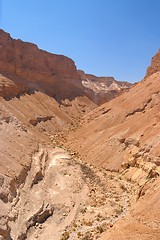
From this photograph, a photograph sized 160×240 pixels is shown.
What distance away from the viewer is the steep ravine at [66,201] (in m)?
19.5

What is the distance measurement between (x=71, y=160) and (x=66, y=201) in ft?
24.5

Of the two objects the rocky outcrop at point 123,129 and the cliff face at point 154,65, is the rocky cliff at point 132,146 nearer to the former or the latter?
the rocky outcrop at point 123,129

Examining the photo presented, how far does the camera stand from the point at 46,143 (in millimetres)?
35000

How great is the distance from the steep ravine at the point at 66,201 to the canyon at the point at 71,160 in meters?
0.06

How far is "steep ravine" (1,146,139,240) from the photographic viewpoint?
768 inches

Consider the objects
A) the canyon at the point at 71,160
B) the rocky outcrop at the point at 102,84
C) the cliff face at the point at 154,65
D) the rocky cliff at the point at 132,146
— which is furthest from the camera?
the rocky outcrop at the point at 102,84

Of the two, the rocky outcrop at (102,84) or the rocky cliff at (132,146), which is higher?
the rocky outcrop at (102,84)

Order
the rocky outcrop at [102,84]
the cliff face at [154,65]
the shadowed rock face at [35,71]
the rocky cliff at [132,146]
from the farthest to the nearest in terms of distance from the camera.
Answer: the rocky outcrop at [102,84], the cliff face at [154,65], the shadowed rock face at [35,71], the rocky cliff at [132,146]

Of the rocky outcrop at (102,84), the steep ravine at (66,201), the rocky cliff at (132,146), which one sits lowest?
the steep ravine at (66,201)

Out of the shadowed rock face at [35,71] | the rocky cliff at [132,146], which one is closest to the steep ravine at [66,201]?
the rocky cliff at [132,146]

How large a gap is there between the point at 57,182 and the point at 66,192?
5.47ft

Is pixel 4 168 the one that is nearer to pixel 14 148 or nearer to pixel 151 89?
pixel 14 148

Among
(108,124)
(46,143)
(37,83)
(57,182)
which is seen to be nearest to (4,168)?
(57,182)

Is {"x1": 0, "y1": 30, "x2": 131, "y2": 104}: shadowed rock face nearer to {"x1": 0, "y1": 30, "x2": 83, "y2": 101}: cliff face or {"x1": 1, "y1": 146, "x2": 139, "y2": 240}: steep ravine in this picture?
{"x1": 0, "y1": 30, "x2": 83, "y2": 101}: cliff face
